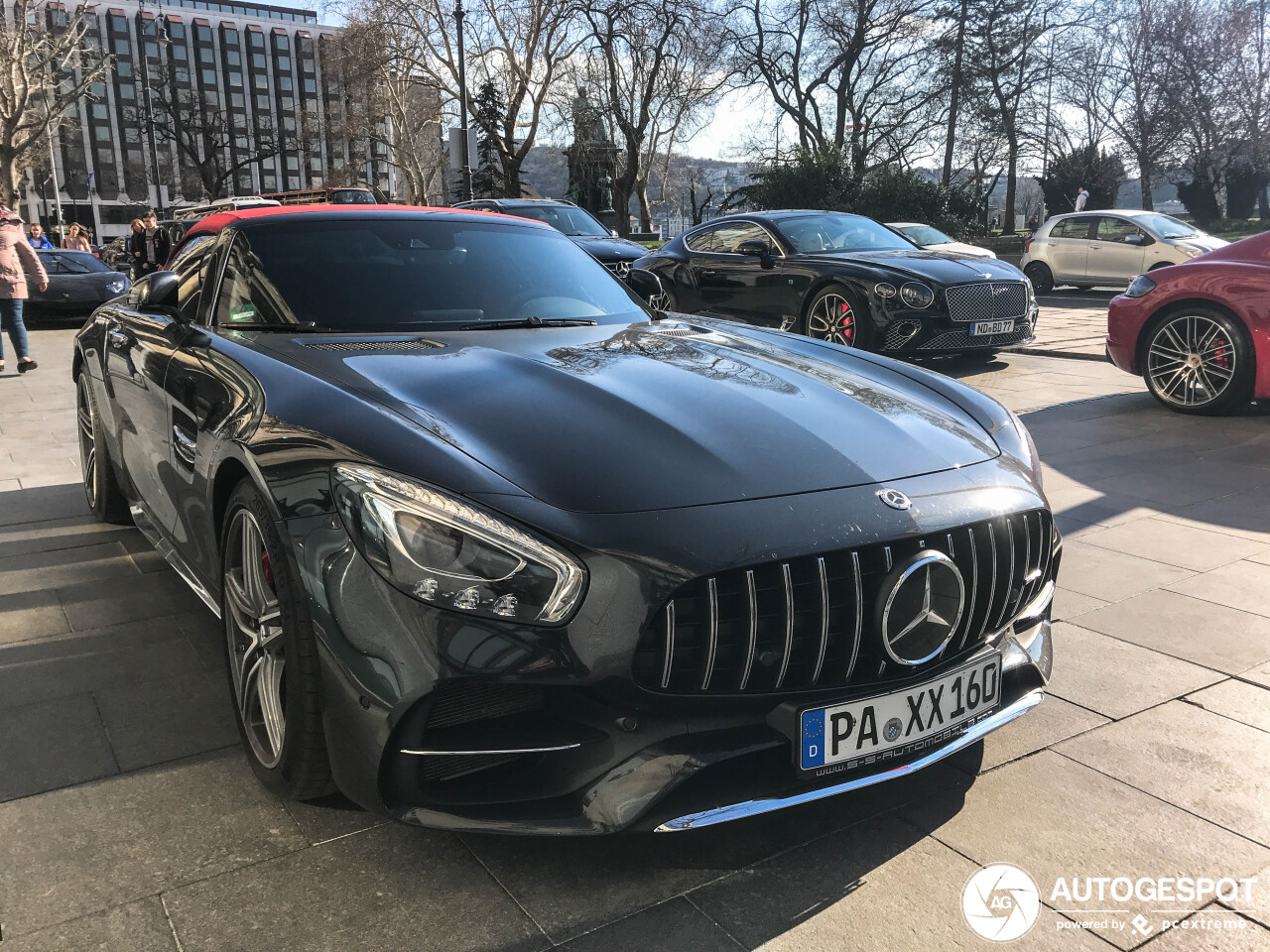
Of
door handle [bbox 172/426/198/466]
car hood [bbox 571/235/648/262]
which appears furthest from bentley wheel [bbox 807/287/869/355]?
door handle [bbox 172/426/198/466]

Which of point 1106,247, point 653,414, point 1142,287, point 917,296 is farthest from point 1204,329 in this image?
point 1106,247

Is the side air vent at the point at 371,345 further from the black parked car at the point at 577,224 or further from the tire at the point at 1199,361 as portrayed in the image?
the black parked car at the point at 577,224

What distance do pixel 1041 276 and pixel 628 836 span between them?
18.8 m

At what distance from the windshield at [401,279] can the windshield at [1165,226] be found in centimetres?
1584

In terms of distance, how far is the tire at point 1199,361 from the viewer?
7.29 m

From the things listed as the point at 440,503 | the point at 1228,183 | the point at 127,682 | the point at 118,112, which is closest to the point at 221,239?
the point at 127,682

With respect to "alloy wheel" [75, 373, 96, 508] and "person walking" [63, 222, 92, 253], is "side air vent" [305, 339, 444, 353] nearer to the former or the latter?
"alloy wheel" [75, 373, 96, 508]

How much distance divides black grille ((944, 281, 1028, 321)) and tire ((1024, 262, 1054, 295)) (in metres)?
10.2

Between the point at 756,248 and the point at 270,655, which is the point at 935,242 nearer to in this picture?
the point at 756,248

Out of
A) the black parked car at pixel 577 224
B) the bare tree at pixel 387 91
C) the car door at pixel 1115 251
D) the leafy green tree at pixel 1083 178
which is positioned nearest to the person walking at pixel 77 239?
the black parked car at pixel 577 224

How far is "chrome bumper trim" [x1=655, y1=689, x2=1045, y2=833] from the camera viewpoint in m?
2.02

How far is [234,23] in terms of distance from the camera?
115 meters

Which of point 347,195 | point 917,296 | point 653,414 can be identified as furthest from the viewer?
point 347,195

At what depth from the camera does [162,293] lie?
11.9 feet
